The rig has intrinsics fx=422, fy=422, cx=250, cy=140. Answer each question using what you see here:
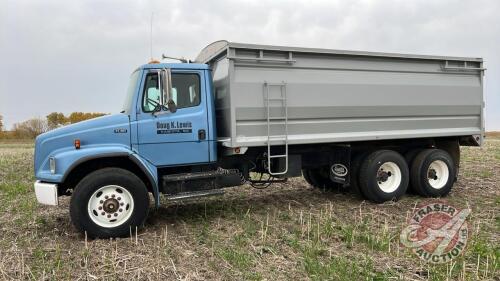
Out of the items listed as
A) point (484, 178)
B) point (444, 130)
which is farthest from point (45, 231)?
point (484, 178)

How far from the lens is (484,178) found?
10.4m

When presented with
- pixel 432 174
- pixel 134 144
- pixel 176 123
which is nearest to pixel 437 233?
pixel 432 174

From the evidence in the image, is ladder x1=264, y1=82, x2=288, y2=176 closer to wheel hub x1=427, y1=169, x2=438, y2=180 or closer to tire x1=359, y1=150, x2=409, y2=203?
tire x1=359, y1=150, x2=409, y2=203

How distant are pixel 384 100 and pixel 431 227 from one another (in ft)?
8.71

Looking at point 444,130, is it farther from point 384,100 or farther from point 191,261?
point 191,261

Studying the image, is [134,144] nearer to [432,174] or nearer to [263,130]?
[263,130]

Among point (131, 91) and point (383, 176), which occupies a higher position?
point (131, 91)

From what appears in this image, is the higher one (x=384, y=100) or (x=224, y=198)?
(x=384, y=100)

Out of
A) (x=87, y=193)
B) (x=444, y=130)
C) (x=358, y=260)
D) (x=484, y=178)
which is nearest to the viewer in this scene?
(x=358, y=260)

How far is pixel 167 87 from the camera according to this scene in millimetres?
6145

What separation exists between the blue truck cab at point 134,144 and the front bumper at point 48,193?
0.04 ft

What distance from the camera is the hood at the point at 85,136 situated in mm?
6109

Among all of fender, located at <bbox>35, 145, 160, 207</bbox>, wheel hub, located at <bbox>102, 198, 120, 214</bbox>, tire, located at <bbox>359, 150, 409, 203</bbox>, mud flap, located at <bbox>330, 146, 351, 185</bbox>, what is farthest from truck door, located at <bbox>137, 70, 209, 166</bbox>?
tire, located at <bbox>359, 150, 409, 203</bbox>

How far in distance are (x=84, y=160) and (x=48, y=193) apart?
0.66 meters
